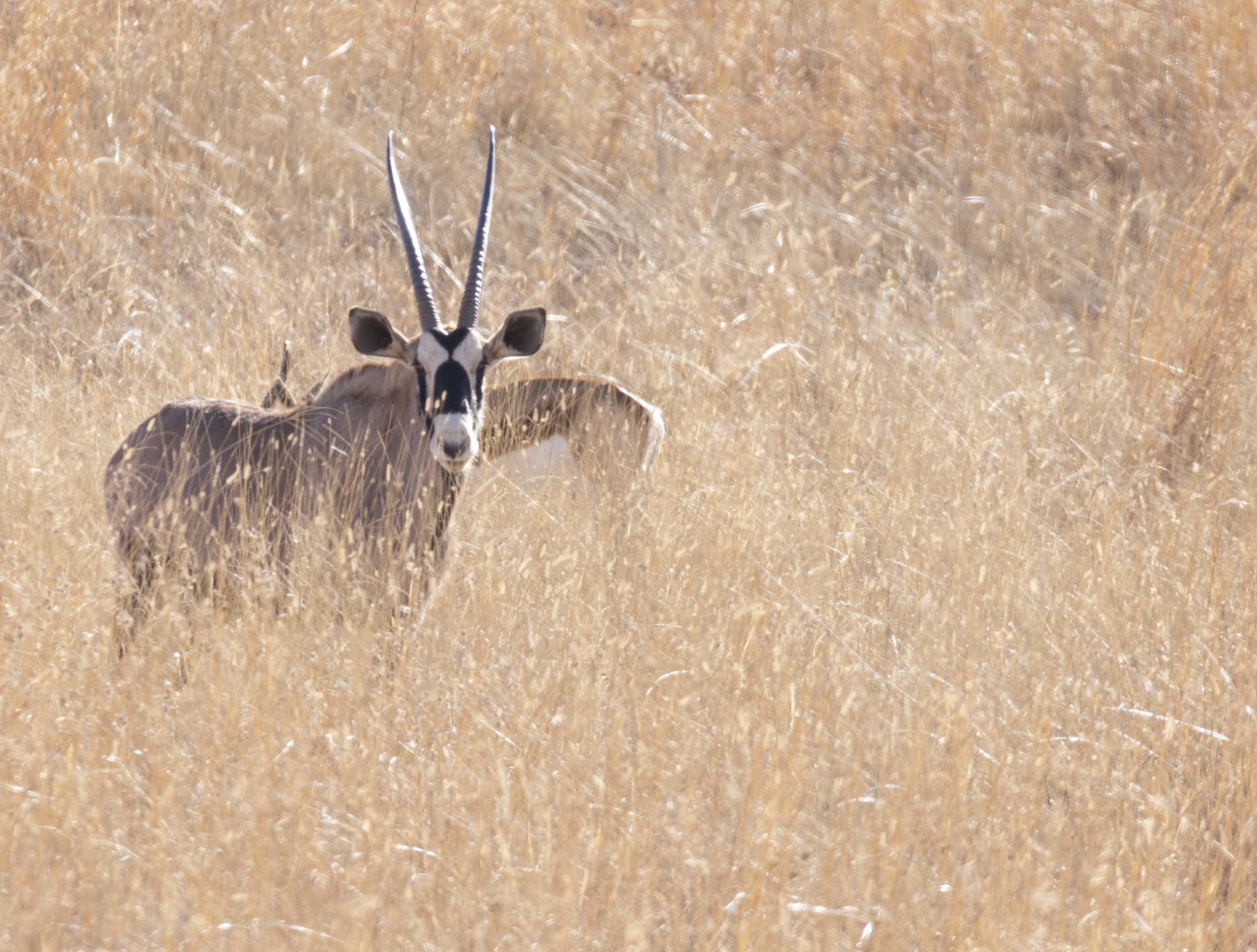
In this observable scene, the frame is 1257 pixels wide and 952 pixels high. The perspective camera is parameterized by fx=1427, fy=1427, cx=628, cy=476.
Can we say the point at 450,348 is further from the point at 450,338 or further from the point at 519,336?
the point at 519,336

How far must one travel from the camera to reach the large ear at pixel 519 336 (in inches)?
216

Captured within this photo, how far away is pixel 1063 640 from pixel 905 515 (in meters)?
1.27

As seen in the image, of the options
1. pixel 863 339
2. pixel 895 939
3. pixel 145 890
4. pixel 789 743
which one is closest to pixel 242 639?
pixel 145 890

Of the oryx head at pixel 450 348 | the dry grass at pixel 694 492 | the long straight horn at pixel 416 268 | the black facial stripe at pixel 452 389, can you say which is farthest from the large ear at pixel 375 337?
the dry grass at pixel 694 492

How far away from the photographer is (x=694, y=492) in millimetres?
5941

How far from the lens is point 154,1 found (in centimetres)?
1087

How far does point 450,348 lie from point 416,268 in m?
0.51

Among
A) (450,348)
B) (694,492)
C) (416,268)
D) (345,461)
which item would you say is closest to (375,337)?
(416,268)

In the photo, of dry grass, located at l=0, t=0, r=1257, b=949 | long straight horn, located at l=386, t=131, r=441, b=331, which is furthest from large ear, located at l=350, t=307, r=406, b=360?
dry grass, located at l=0, t=0, r=1257, b=949

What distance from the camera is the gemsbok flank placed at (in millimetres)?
4715

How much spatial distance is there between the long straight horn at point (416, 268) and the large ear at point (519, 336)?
0.24 metres

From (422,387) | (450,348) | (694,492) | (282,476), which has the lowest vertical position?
Answer: (694,492)

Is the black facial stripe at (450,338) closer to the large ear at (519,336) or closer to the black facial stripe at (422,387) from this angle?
the black facial stripe at (422,387)

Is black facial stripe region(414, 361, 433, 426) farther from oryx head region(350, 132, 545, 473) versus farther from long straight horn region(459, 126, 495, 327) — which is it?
long straight horn region(459, 126, 495, 327)
